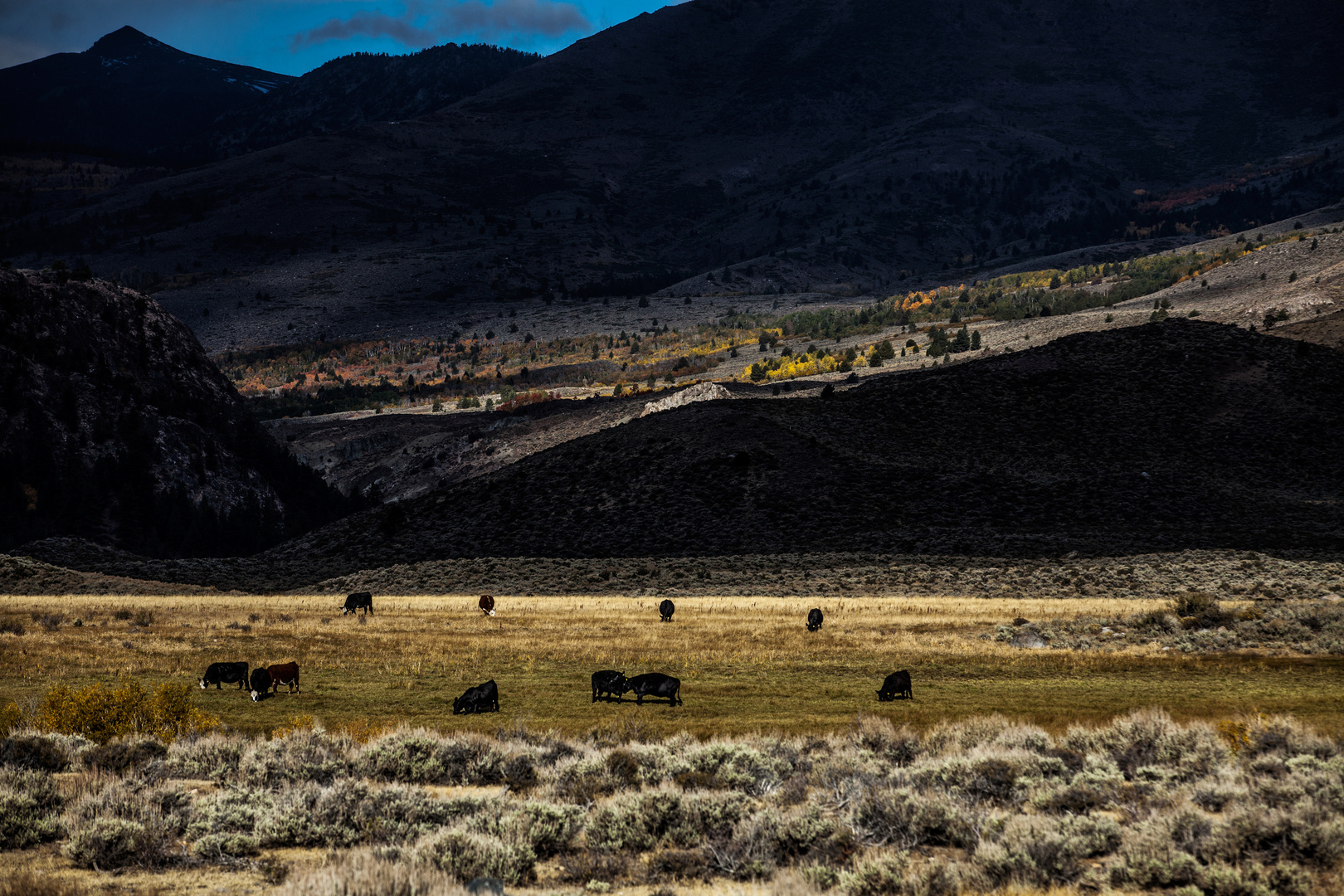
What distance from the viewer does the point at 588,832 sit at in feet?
39.7

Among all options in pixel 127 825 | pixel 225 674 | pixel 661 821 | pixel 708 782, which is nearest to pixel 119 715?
pixel 127 825

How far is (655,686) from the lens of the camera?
21.9 metres

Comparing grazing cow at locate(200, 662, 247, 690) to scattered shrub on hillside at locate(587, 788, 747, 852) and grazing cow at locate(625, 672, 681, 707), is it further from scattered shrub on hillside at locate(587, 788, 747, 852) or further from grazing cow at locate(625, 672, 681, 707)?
scattered shrub on hillside at locate(587, 788, 747, 852)

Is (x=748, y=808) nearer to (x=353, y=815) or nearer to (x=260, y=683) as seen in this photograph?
(x=353, y=815)

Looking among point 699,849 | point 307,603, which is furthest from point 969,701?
point 307,603

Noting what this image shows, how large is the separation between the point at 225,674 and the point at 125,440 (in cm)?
8796

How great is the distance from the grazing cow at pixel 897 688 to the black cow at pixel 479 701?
807 cm

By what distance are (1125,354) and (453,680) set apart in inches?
3658

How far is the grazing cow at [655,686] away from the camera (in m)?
21.8

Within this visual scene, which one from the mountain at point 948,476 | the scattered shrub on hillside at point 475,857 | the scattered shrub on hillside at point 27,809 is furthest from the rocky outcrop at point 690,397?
the scattered shrub on hillside at point 475,857

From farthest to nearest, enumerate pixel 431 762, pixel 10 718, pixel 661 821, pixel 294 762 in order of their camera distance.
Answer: pixel 10 718
pixel 431 762
pixel 294 762
pixel 661 821

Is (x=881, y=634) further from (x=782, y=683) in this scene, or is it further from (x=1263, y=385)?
(x=1263, y=385)

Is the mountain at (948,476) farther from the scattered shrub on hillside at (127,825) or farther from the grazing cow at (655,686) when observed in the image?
the scattered shrub on hillside at (127,825)

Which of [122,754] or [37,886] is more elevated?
[37,886]
